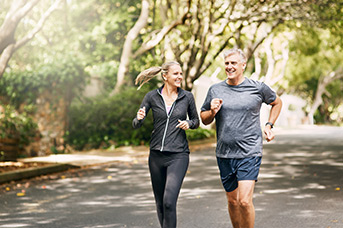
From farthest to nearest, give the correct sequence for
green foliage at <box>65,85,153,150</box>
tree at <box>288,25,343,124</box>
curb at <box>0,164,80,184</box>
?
tree at <box>288,25,343,124</box> → green foliage at <box>65,85,153,150</box> → curb at <box>0,164,80,184</box>

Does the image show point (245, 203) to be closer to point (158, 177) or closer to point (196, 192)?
point (158, 177)

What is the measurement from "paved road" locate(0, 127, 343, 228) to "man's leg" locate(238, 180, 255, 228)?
1.70 metres

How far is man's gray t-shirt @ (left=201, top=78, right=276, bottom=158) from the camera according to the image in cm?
544

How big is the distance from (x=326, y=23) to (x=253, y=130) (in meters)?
18.6

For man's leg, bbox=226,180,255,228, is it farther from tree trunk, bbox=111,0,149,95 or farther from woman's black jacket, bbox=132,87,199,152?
tree trunk, bbox=111,0,149,95

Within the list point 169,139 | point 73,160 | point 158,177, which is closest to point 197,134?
point 73,160

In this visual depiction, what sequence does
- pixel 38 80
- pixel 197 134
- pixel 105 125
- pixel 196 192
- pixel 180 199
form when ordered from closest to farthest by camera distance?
pixel 180 199
pixel 196 192
pixel 38 80
pixel 105 125
pixel 197 134

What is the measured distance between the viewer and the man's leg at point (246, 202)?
531cm

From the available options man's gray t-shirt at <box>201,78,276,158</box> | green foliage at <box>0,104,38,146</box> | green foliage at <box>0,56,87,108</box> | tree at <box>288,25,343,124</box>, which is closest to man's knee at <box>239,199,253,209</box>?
man's gray t-shirt at <box>201,78,276,158</box>

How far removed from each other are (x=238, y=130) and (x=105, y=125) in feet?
50.7

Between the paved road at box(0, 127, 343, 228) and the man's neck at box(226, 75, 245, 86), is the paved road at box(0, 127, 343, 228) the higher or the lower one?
the lower one

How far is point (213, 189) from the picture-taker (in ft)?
33.7

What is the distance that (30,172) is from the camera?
40.3ft

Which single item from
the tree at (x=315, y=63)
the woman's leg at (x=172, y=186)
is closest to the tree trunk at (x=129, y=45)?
the tree at (x=315, y=63)
